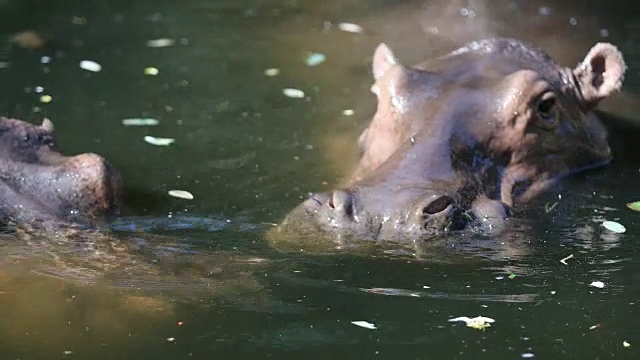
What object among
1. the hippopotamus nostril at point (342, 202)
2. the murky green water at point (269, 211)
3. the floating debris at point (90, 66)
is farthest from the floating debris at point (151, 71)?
the hippopotamus nostril at point (342, 202)

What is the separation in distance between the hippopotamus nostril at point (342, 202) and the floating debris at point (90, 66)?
13.6ft

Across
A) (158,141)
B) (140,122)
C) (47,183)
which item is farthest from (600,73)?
(47,183)

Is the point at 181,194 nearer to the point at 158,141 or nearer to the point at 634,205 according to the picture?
the point at 158,141

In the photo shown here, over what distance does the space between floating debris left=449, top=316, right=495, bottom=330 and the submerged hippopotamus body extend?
2.42ft

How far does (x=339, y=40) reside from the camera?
933 cm

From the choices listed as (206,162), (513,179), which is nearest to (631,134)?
(513,179)

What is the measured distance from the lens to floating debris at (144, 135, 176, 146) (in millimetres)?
7312

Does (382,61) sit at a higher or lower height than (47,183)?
higher

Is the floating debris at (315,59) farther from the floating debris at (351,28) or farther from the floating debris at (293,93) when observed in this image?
the floating debris at (351,28)

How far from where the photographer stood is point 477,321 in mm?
4336

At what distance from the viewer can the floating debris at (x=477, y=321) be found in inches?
169

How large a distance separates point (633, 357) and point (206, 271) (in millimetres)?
1884

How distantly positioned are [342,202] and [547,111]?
169 centimetres

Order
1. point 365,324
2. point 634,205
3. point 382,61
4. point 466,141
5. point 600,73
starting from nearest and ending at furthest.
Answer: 1. point 365,324
2. point 466,141
3. point 634,205
4. point 600,73
5. point 382,61
